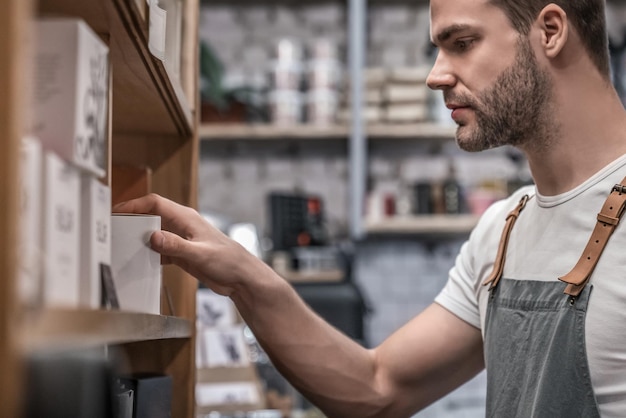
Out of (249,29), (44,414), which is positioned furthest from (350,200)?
(44,414)

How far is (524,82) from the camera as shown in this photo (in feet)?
5.44

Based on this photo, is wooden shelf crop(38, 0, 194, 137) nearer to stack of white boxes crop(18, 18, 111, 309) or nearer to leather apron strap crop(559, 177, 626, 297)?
stack of white boxes crop(18, 18, 111, 309)

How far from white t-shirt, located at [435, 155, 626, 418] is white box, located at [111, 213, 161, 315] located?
0.78m

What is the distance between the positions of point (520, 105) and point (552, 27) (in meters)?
0.16

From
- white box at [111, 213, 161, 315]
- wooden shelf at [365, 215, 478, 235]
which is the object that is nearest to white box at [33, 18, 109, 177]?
white box at [111, 213, 161, 315]

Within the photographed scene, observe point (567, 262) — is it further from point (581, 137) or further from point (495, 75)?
point (495, 75)

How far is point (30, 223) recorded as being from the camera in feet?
1.84

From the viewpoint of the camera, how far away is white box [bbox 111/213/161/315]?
3.29 ft

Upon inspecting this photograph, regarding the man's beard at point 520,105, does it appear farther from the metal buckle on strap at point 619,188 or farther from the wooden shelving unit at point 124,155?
the wooden shelving unit at point 124,155

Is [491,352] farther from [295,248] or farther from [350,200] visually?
[350,200]

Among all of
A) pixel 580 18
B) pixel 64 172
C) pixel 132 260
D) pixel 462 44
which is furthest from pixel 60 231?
pixel 580 18

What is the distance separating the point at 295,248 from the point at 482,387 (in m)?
1.12

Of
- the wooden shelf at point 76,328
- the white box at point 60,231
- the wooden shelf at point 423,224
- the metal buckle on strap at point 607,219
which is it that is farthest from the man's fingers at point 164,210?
the wooden shelf at point 423,224

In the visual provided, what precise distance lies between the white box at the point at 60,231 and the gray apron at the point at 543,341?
Answer: 1025 millimetres
